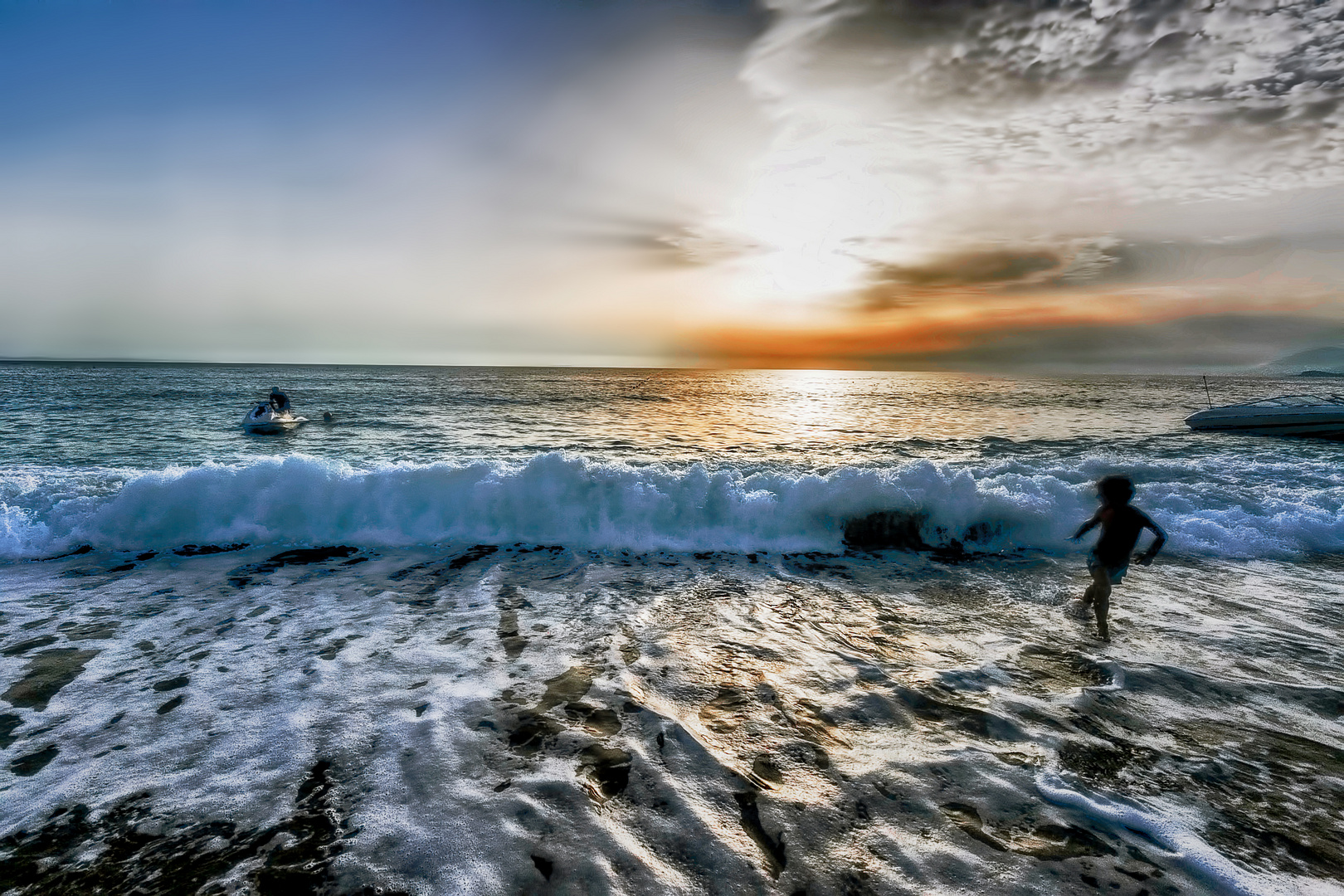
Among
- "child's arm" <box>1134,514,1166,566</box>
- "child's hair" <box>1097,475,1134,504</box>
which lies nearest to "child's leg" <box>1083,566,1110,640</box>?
"child's arm" <box>1134,514,1166,566</box>

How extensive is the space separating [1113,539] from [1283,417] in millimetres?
31796

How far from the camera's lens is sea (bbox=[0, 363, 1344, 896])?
11.5 feet

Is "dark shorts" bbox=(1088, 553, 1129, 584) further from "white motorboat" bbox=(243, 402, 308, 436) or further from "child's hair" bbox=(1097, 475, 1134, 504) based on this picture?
"white motorboat" bbox=(243, 402, 308, 436)

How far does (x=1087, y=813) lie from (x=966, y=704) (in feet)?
4.65

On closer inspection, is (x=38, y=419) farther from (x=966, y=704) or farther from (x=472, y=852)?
(x=966, y=704)

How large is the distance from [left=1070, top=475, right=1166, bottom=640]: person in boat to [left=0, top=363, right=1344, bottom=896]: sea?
1.82 ft

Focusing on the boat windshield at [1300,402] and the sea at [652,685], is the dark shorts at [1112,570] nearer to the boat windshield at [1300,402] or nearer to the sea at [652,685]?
the sea at [652,685]

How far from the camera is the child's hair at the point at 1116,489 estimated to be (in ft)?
21.6

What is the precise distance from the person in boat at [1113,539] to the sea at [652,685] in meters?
0.55

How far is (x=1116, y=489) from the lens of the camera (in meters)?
6.60

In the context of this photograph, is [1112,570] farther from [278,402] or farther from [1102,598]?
[278,402]

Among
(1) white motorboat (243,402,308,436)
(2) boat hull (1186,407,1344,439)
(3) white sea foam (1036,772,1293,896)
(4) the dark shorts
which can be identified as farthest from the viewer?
(1) white motorboat (243,402,308,436)

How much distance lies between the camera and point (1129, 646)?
652 cm

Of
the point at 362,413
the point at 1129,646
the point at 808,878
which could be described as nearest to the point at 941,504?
the point at 1129,646
